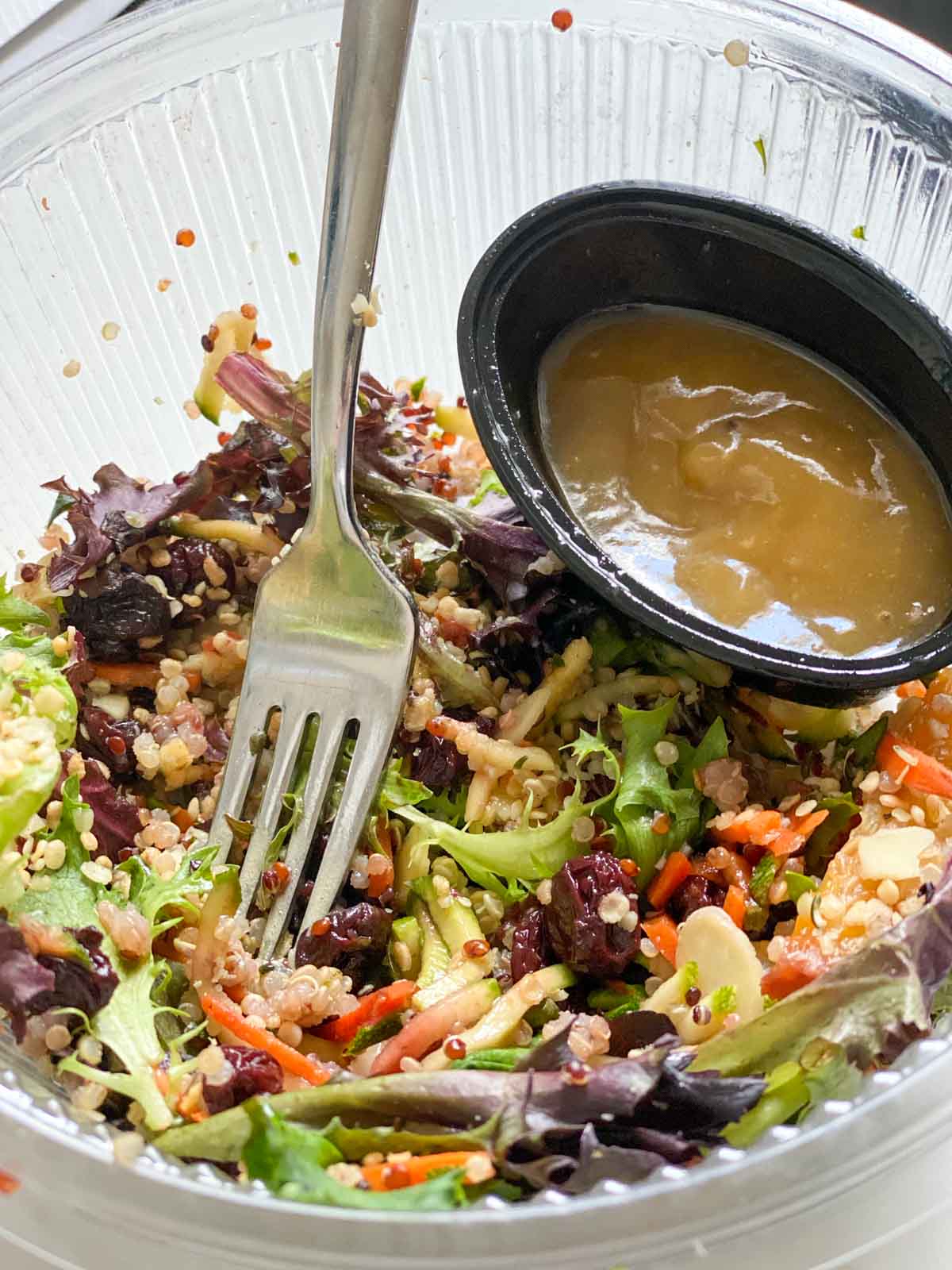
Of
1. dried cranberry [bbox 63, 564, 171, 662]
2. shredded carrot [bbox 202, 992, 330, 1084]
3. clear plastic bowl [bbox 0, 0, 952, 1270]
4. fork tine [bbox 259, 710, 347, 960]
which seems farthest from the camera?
clear plastic bowl [bbox 0, 0, 952, 1270]

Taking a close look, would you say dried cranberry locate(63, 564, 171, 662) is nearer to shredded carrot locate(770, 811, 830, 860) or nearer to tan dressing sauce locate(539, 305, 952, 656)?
tan dressing sauce locate(539, 305, 952, 656)

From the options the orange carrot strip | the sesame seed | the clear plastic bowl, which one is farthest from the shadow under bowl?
the orange carrot strip

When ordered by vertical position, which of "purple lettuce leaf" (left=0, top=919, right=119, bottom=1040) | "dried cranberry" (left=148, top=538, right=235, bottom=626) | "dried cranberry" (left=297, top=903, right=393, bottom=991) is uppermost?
"dried cranberry" (left=148, top=538, right=235, bottom=626)

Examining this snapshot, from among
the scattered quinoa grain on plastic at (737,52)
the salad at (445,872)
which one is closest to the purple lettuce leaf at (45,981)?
the salad at (445,872)

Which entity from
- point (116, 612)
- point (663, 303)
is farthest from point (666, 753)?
point (116, 612)

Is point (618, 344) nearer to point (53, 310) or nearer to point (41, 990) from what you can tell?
point (53, 310)

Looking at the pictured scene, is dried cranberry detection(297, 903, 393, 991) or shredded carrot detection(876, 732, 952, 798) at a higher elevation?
shredded carrot detection(876, 732, 952, 798)

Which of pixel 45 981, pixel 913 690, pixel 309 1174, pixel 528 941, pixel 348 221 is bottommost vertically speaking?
pixel 309 1174

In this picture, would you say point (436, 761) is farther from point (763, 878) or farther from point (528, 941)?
point (763, 878)
